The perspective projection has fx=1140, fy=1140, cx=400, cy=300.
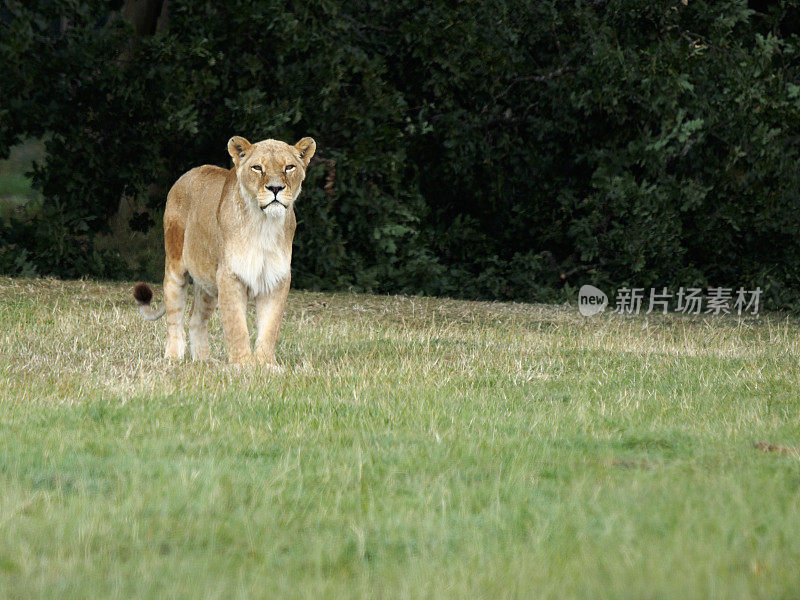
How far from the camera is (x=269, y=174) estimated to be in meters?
8.38

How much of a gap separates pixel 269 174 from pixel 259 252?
0.63 meters

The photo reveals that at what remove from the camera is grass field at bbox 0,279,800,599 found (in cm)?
385

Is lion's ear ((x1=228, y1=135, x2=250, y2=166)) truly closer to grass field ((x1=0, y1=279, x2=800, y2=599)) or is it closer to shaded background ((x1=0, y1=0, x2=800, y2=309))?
grass field ((x1=0, y1=279, x2=800, y2=599))

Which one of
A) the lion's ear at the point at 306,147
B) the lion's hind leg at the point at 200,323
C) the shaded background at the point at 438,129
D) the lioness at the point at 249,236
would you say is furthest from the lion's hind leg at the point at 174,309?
the shaded background at the point at 438,129

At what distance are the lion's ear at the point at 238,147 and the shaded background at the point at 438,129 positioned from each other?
24.9 feet

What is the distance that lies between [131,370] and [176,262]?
1.70 m

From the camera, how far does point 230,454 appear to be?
566cm

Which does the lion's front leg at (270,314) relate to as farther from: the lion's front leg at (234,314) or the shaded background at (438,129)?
the shaded background at (438,129)

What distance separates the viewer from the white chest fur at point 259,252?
340 inches

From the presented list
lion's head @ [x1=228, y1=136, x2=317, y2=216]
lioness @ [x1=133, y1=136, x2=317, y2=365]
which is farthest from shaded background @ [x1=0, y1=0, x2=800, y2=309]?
lion's head @ [x1=228, y1=136, x2=317, y2=216]

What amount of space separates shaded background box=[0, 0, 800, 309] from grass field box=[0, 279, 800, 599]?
7581mm

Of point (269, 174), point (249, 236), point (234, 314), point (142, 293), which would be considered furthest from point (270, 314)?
point (142, 293)

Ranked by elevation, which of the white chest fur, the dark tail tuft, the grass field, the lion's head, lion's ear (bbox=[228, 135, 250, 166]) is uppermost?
lion's ear (bbox=[228, 135, 250, 166])

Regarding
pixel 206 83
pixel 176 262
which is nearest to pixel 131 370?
pixel 176 262
